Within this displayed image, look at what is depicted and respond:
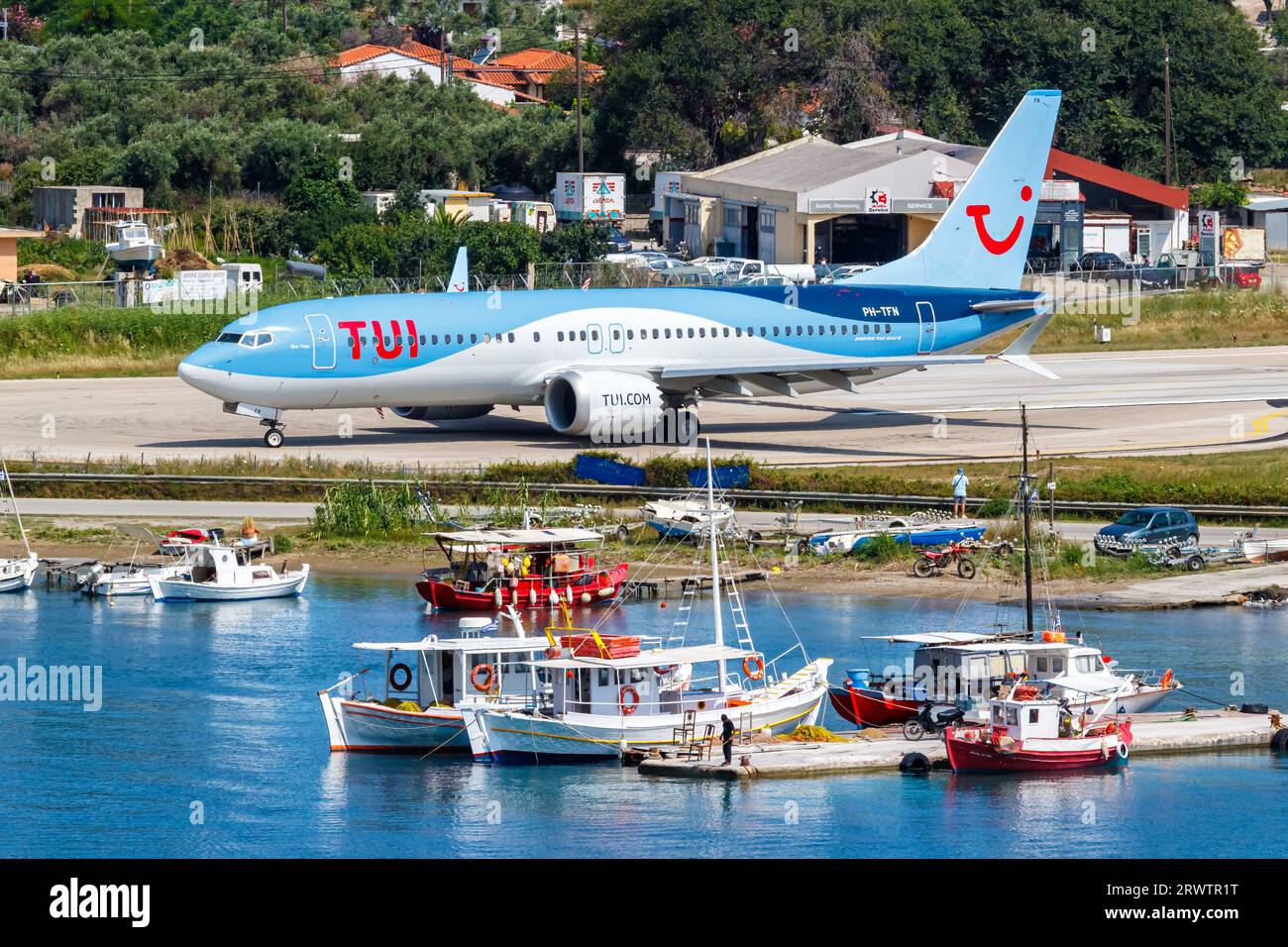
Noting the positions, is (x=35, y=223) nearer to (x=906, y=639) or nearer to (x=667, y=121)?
(x=667, y=121)

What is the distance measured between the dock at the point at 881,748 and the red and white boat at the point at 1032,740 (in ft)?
2.27

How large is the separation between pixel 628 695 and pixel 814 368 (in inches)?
1293

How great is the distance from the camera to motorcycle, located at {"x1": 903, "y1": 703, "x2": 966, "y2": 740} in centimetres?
4909

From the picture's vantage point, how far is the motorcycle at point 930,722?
49.1m

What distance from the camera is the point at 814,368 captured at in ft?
259

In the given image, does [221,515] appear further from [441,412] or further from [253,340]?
[441,412]

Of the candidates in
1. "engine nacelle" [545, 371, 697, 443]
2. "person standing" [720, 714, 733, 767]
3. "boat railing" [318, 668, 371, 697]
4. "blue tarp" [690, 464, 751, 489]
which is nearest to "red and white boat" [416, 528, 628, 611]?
"blue tarp" [690, 464, 751, 489]

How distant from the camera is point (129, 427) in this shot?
84.5 metres

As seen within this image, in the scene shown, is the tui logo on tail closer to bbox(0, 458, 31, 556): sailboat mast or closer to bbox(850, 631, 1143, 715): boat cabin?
bbox(850, 631, 1143, 715): boat cabin

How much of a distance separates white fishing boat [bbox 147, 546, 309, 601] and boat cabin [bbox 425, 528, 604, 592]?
4.30m

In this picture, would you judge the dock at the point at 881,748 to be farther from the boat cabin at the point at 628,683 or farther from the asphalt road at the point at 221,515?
the asphalt road at the point at 221,515

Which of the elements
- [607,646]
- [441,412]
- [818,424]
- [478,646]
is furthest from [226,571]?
[818,424]

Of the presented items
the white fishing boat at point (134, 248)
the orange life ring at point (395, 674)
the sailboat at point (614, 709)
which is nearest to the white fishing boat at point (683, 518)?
the orange life ring at point (395, 674)

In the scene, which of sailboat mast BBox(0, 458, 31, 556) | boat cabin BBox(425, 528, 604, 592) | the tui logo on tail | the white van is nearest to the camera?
boat cabin BBox(425, 528, 604, 592)
